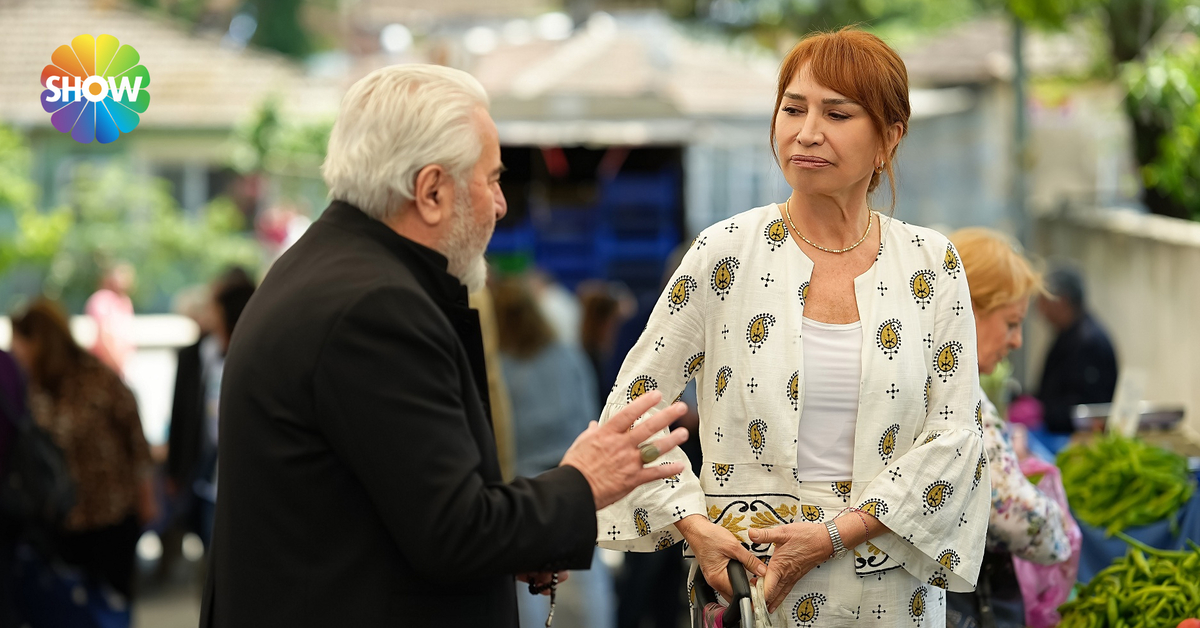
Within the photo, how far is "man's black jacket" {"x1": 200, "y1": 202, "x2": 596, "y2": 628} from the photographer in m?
1.91

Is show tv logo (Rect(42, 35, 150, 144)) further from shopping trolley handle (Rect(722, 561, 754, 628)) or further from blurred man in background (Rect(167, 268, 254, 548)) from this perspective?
blurred man in background (Rect(167, 268, 254, 548))

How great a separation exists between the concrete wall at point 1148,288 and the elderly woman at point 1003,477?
400cm

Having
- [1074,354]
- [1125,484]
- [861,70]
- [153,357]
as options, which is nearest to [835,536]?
[861,70]

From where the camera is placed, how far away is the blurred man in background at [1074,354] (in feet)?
22.4

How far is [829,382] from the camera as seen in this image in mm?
2297

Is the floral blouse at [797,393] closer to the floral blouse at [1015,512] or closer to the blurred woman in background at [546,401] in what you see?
the floral blouse at [1015,512]

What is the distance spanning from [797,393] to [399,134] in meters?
0.87

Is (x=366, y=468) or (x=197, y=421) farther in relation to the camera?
(x=197, y=421)

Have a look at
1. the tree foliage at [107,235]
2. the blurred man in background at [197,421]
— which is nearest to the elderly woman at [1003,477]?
the blurred man in background at [197,421]

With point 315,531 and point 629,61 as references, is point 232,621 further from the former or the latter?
point 629,61

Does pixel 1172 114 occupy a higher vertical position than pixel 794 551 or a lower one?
higher

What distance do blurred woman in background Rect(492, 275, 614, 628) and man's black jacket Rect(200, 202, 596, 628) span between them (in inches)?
146

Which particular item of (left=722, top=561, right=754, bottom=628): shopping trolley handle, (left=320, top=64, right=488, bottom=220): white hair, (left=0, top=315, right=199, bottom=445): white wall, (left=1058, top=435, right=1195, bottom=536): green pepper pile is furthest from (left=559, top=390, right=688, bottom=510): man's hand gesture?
(left=0, top=315, right=199, bottom=445): white wall

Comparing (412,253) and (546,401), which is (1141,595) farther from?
(546,401)
